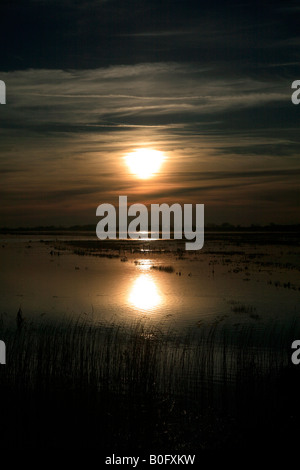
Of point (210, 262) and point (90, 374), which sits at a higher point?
point (210, 262)

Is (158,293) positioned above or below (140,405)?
above

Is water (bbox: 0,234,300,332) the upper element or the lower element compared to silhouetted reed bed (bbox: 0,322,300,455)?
upper

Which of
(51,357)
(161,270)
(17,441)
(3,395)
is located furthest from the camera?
(161,270)

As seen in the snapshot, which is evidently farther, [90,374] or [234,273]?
[234,273]

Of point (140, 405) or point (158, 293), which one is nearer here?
point (140, 405)

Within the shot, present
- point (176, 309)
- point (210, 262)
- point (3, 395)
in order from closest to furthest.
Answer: point (3, 395) < point (176, 309) < point (210, 262)

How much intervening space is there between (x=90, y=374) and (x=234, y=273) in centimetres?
1704

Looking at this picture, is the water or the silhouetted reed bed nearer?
the silhouetted reed bed

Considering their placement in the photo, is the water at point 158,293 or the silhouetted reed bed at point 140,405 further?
the water at point 158,293

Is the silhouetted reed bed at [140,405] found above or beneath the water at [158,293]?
beneath

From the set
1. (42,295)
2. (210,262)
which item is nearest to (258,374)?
(42,295)
